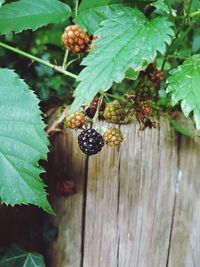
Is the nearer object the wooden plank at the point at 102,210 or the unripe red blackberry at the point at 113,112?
the unripe red blackberry at the point at 113,112

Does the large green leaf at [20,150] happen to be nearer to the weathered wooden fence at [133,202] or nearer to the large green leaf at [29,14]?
the large green leaf at [29,14]

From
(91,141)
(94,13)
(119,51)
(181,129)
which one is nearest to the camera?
(119,51)

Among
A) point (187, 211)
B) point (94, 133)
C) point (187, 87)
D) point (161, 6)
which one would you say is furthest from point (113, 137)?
point (187, 211)

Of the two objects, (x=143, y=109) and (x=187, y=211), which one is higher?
(x=143, y=109)

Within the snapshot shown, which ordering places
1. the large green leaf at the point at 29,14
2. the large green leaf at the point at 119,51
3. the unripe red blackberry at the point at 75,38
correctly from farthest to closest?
the large green leaf at the point at 29,14, the unripe red blackberry at the point at 75,38, the large green leaf at the point at 119,51

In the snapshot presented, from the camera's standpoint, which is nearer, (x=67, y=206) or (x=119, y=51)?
(x=119, y=51)

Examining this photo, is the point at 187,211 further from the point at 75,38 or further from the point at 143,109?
the point at 75,38

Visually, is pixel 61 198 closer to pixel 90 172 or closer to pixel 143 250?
pixel 90 172

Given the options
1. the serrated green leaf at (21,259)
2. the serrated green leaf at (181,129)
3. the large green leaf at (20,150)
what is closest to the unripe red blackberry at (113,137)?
the large green leaf at (20,150)

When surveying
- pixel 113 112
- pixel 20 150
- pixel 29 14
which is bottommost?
pixel 20 150
